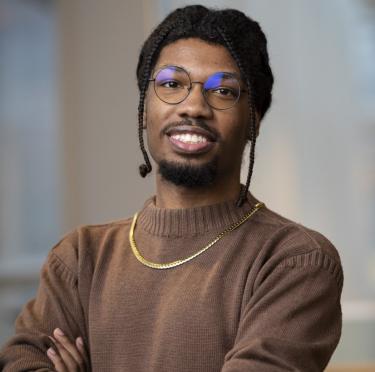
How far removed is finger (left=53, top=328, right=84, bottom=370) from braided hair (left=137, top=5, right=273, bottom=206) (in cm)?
44

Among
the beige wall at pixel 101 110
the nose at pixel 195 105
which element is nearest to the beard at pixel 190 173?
the nose at pixel 195 105

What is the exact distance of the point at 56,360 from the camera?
184 centimetres

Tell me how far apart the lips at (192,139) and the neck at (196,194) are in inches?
4.2

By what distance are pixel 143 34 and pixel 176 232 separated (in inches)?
71.1

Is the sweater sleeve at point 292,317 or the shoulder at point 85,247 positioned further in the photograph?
the shoulder at point 85,247

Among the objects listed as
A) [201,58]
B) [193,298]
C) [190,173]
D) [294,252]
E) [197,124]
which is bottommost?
[193,298]

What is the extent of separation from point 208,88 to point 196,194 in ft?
0.84

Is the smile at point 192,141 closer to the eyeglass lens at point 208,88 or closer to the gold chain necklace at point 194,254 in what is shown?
the eyeglass lens at point 208,88

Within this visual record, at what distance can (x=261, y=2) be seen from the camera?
11.0ft

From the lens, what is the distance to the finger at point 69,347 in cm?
186

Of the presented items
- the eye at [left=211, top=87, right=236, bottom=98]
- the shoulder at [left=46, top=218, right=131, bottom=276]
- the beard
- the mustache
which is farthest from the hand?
the eye at [left=211, top=87, right=236, bottom=98]

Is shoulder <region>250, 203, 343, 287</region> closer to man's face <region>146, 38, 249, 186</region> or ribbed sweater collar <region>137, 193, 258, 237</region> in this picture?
ribbed sweater collar <region>137, 193, 258, 237</region>

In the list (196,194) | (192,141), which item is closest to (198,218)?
(196,194)

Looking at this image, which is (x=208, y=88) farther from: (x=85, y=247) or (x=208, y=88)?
(x=85, y=247)
